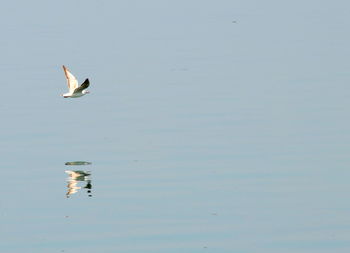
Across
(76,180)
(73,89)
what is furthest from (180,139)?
(76,180)

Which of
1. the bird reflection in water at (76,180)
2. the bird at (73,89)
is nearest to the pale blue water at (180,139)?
the bird reflection in water at (76,180)

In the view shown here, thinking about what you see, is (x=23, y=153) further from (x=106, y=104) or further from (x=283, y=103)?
(x=283, y=103)

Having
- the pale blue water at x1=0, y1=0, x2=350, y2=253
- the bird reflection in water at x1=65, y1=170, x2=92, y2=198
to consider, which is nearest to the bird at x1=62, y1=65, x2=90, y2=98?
the pale blue water at x1=0, y1=0, x2=350, y2=253

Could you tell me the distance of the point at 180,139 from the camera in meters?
28.2

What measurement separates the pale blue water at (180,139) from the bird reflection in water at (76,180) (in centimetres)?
11

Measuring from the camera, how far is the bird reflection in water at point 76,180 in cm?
2416

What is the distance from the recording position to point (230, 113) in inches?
1227

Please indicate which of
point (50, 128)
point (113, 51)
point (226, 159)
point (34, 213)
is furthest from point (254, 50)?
point (34, 213)

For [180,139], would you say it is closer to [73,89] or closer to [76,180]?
[73,89]

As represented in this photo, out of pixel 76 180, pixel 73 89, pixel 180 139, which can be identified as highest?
pixel 73 89

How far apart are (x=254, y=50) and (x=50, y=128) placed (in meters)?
14.8

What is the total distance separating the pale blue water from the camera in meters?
21.1

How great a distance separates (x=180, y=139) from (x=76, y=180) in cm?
394

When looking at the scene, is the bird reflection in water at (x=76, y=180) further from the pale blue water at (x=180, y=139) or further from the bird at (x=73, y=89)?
the bird at (x=73, y=89)
